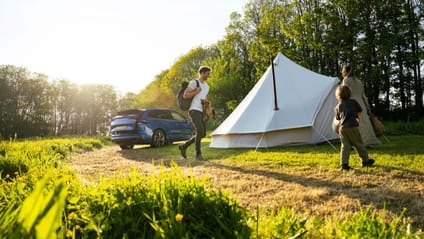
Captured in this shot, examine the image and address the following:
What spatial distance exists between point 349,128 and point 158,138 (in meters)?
7.36

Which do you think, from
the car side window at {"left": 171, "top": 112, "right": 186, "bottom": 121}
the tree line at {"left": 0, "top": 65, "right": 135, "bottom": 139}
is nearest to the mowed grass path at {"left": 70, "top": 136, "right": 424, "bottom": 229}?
the car side window at {"left": 171, "top": 112, "right": 186, "bottom": 121}

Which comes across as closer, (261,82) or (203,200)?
(203,200)

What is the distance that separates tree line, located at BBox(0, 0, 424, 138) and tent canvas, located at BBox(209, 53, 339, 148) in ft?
10.0

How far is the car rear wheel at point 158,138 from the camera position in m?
10.7

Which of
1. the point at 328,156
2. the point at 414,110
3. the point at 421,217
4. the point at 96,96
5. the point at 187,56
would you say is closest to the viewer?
the point at 421,217

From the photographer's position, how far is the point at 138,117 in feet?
34.0

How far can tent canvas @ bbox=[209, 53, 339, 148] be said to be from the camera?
820cm

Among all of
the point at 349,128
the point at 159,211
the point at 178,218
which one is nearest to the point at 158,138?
the point at 349,128

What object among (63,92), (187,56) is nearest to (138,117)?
(63,92)

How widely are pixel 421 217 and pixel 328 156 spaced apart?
366 centimetres

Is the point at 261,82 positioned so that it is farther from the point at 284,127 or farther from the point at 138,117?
the point at 138,117

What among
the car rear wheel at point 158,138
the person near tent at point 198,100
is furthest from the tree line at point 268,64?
the person near tent at point 198,100

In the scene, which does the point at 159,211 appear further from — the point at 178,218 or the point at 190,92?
the point at 190,92

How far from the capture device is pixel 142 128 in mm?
10273
